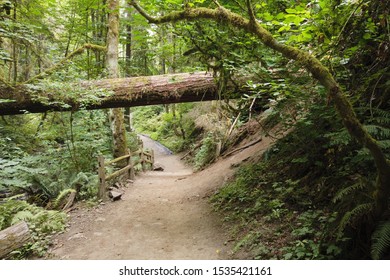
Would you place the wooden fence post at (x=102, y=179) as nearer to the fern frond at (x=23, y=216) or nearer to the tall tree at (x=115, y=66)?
the fern frond at (x=23, y=216)

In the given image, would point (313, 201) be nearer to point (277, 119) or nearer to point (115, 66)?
point (277, 119)

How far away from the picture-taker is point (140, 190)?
922 cm

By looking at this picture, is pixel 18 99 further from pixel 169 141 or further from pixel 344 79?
pixel 169 141

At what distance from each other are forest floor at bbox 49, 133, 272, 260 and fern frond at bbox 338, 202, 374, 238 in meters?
2.08

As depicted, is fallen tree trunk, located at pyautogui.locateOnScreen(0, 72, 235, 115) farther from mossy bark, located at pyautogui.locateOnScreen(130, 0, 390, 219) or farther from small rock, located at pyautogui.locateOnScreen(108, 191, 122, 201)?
mossy bark, located at pyautogui.locateOnScreen(130, 0, 390, 219)

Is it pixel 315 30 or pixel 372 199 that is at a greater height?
pixel 315 30

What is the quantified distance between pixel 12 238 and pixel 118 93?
4883 mm

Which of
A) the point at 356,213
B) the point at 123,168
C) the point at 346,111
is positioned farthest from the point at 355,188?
the point at 123,168

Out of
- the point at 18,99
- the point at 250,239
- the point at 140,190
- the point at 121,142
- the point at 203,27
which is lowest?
the point at 140,190

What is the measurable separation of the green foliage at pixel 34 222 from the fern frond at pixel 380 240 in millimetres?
5107

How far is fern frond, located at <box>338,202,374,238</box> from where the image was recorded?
263 cm

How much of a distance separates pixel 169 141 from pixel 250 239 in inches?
812

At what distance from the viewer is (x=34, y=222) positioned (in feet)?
17.9

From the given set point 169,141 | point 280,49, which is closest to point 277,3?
point 280,49
